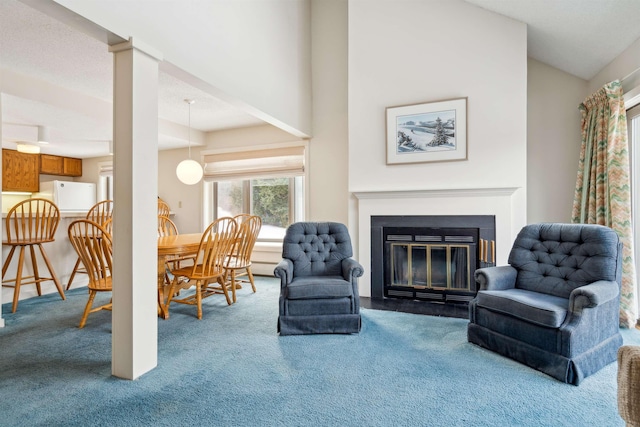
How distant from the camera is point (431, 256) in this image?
363cm

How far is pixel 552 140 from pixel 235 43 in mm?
3482

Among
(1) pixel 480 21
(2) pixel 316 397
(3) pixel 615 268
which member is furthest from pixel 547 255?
(1) pixel 480 21

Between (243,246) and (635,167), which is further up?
(635,167)

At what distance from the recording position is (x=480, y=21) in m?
3.42

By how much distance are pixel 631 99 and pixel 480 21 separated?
156 cm

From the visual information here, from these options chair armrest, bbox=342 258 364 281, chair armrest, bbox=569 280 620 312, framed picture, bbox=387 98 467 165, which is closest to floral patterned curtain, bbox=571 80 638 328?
chair armrest, bbox=569 280 620 312

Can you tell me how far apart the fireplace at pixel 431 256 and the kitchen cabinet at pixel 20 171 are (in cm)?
682

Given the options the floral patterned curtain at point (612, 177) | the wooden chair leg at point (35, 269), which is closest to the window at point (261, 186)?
the wooden chair leg at point (35, 269)

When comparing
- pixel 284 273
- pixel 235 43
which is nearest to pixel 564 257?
pixel 284 273

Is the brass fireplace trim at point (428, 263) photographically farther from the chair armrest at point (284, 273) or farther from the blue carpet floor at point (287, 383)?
the chair armrest at point (284, 273)

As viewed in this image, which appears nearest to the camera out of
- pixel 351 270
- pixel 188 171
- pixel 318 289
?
pixel 318 289

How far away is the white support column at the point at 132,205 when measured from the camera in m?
1.91

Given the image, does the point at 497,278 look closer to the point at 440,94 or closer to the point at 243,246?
the point at 440,94

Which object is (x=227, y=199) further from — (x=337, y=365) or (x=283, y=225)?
(x=337, y=365)
